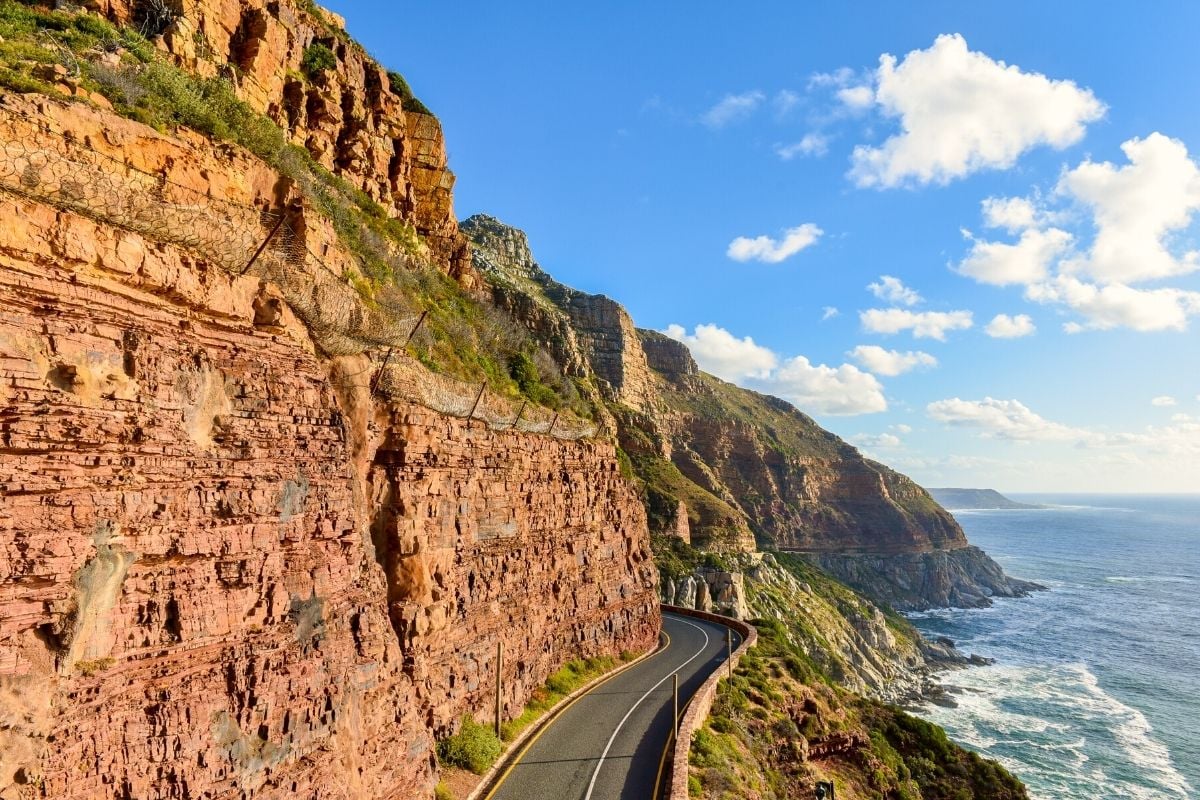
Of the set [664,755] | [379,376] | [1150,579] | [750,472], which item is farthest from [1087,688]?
[1150,579]

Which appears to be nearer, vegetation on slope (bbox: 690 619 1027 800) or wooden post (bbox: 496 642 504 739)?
wooden post (bbox: 496 642 504 739)

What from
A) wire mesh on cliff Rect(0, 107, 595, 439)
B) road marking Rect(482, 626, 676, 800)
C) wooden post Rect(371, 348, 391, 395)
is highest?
wire mesh on cliff Rect(0, 107, 595, 439)

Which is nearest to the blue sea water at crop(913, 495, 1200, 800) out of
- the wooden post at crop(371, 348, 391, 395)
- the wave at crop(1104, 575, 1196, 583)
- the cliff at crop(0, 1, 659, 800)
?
the wave at crop(1104, 575, 1196, 583)

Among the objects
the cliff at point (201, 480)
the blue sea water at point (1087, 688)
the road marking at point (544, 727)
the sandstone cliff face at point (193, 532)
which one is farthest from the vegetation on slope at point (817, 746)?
the sandstone cliff face at point (193, 532)

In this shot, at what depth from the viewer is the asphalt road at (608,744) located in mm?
18953

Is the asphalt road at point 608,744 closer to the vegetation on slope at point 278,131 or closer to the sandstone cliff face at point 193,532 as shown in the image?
the sandstone cliff face at point 193,532

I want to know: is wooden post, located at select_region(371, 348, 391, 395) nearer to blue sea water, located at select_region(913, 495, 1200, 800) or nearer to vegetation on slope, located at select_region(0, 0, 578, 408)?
vegetation on slope, located at select_region(0, 0, 578, 408)

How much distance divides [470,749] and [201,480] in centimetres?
1270

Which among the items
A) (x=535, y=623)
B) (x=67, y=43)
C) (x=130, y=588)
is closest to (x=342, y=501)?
(x=130, y=588)

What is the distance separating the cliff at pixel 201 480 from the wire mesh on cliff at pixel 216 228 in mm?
55

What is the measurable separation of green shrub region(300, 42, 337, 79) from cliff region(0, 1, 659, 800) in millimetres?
6203

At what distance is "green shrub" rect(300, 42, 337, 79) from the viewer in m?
26.2

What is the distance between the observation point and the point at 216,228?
11.8 m

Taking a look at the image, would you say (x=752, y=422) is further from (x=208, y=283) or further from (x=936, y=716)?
(x=208, y=283)
